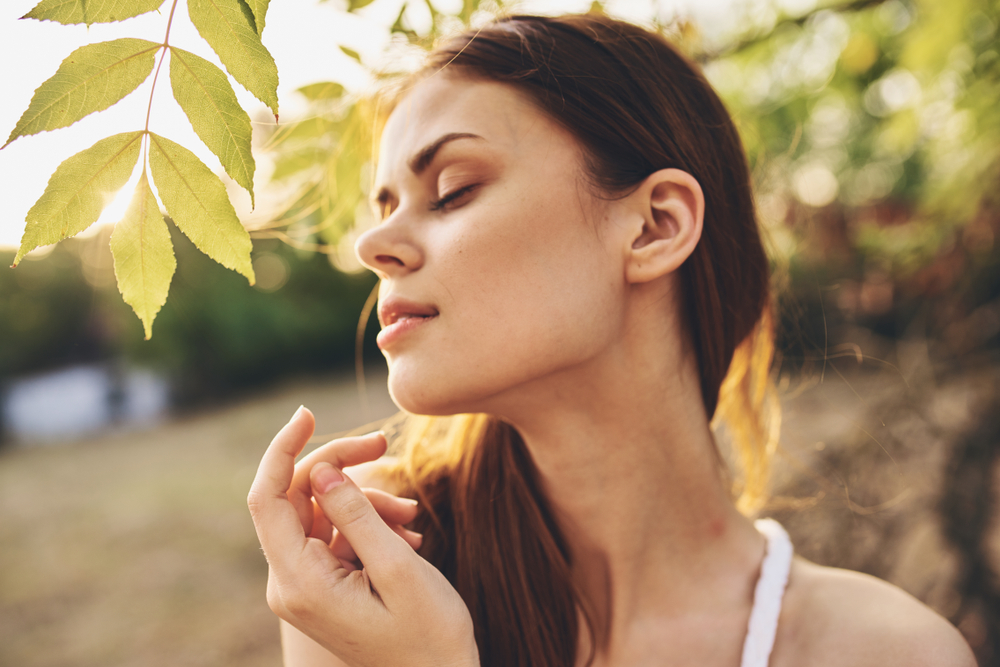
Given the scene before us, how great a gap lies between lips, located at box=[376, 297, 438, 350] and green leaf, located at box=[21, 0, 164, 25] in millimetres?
725

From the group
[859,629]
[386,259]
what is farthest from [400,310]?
[859,629]

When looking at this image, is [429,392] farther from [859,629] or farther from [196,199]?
[859,629]

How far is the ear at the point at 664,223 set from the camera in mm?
1501

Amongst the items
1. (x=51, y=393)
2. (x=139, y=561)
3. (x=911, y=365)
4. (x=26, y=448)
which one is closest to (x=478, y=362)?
(x=911, y=365)

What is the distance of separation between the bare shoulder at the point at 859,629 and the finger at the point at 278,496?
1231 millimetres

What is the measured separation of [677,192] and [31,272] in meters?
15.4

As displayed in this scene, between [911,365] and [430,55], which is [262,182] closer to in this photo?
[430,55]

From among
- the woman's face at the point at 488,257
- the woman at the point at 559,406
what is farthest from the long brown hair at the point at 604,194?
the woman's face at the point at 488,257

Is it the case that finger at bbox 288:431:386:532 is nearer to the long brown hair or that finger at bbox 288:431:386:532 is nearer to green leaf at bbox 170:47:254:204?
the long brown hair

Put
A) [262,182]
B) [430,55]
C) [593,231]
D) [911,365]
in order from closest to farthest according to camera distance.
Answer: [593,231] → [430,55] → [262,182] → [911,365]

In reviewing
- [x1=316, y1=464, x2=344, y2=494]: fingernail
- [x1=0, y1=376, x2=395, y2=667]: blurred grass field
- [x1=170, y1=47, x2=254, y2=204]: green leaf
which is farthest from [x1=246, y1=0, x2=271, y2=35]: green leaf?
[x1=0, y1=376, x2=395, y2=667]: blurred grass field

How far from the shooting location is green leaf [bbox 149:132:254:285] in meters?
0.91

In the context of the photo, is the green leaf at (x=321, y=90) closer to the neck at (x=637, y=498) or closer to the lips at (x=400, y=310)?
the lips at (x=400, y=310)

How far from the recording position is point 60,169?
855mm
